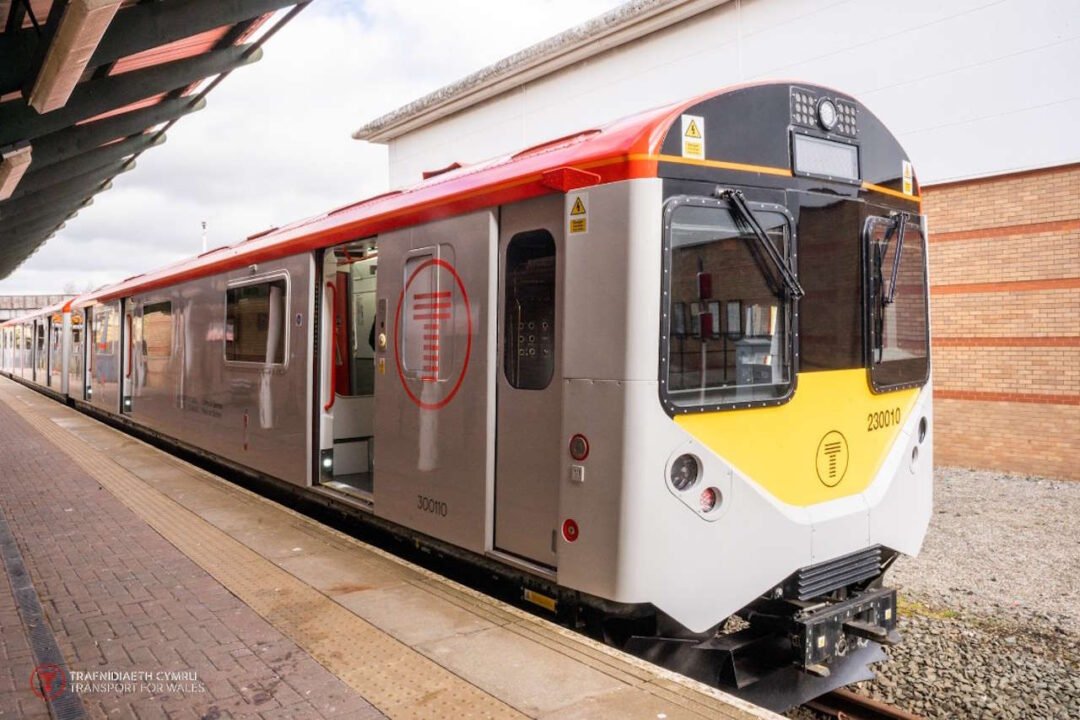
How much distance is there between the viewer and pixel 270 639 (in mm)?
3924

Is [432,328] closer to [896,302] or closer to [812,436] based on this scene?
[812,436]

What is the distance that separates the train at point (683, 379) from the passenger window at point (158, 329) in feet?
21.0

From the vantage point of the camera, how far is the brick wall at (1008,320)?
9.70m

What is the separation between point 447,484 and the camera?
469cm

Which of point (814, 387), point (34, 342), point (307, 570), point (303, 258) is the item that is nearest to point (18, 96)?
point (303, 258)

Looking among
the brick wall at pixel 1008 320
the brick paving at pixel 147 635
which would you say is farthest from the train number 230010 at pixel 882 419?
the brick wall at pixel 1008 320

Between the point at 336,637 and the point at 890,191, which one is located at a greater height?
the point at 890,191

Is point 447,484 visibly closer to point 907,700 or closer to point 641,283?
point 641,283

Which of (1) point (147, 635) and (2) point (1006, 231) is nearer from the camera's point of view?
(1) point (147, 635)

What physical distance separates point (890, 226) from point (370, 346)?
462 centimetres

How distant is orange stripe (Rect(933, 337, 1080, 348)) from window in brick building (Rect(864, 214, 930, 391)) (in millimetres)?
6464

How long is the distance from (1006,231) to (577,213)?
878 cm

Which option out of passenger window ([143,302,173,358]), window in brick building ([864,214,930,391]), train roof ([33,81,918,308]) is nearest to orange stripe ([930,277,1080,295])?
window in brick building ([864,214,930,391])

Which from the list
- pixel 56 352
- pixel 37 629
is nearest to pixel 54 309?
pixel 56 352
